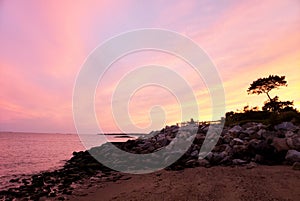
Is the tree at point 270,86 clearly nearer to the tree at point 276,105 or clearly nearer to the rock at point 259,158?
the tree at point 276,105

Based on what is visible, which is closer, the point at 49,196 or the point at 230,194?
the point at 230,194

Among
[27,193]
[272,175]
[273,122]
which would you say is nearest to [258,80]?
[273,122]

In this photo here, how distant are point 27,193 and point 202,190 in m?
8.43

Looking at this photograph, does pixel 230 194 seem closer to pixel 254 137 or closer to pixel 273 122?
pixel 254 137

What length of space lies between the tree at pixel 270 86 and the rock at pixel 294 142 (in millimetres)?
23204

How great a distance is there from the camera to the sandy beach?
329 inches

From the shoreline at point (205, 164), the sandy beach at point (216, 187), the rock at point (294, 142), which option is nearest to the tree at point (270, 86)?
the shoreline at point (205, 164)

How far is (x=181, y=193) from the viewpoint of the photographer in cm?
898

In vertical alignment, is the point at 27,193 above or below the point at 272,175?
below

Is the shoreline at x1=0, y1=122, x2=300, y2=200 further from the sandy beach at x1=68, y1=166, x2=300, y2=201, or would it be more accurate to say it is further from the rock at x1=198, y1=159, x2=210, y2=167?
the sandy beach at x1=68, y1=166, x2=300, y2=201

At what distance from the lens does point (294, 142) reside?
45.9 feet

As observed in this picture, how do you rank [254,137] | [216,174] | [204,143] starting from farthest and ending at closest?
[204,143]
[254,137]
[216,174]

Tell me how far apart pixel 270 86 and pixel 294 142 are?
25124 mm

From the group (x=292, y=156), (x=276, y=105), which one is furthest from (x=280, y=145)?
(x=276, y=105)
